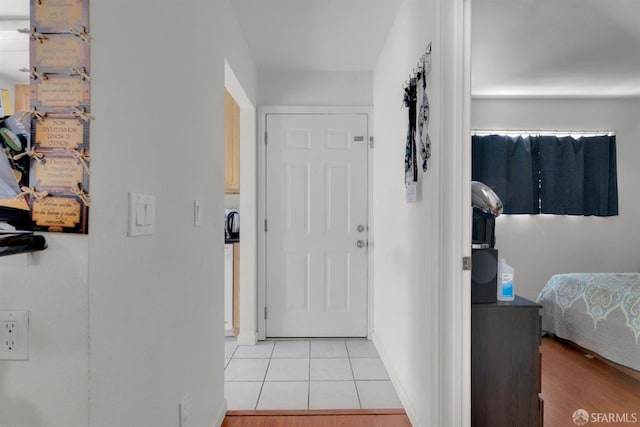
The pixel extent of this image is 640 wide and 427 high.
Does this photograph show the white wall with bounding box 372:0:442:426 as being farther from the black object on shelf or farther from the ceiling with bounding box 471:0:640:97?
the black object on shelf

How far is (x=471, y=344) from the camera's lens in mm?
1749

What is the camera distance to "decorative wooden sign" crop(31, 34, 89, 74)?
0.83 m

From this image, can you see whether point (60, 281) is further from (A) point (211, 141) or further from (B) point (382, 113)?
(B) point (382, 113)

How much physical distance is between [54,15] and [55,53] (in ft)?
0.28

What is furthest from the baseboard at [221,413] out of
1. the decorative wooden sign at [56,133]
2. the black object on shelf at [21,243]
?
the decorative wooden sign at [56,133]

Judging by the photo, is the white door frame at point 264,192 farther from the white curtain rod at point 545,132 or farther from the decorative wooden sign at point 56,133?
the decorative wooden sign at point 56,133

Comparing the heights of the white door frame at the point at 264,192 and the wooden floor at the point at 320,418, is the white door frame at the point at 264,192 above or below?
above

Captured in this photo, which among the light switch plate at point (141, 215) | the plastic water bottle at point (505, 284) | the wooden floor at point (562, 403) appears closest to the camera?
the light switch plate at point (141, 215)

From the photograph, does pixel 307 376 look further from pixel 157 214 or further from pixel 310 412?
pixel 157 214

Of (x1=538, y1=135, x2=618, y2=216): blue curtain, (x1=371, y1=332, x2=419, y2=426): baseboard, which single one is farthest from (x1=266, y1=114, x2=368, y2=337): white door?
(x1=538, y1=135, x2=618, y2=216): blue curtain

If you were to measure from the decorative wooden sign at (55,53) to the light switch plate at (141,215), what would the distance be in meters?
0.35

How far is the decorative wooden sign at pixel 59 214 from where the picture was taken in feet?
2.74

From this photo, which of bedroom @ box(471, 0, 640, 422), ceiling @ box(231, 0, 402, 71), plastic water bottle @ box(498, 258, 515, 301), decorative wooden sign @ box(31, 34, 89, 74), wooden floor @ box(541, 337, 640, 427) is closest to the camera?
decorative wooden sign @ box(31, 34, 89, 74)

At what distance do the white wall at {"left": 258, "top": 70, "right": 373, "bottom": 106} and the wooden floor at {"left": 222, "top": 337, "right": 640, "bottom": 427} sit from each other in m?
2.55
